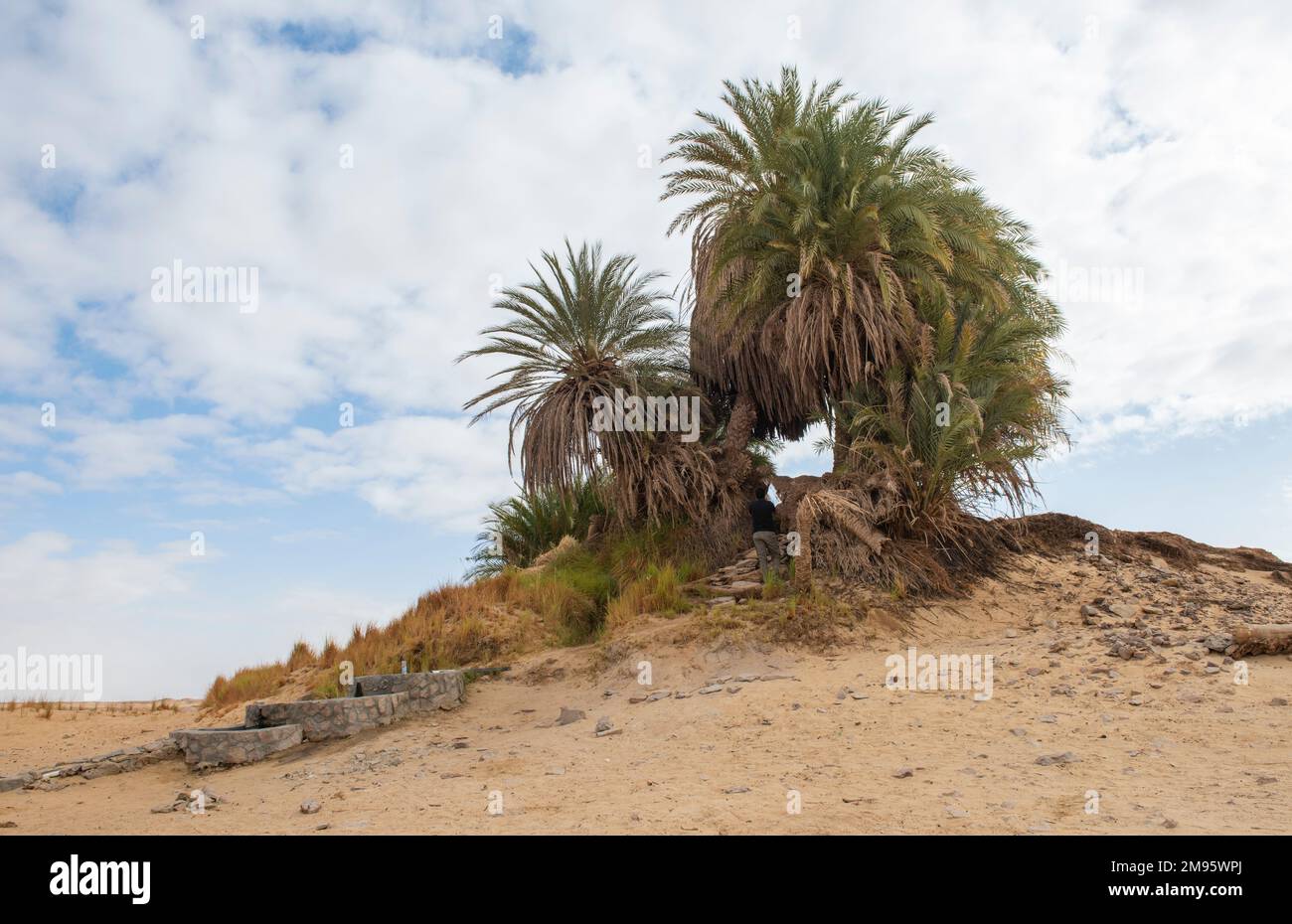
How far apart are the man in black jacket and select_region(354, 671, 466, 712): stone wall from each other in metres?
5.68

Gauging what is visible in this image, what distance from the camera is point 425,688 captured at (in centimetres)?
1270

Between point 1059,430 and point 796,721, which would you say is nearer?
point 796,721

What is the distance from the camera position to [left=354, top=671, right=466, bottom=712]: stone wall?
12562 millimetres

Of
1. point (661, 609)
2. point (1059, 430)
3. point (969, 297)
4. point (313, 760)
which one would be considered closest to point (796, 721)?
point (661, 609)

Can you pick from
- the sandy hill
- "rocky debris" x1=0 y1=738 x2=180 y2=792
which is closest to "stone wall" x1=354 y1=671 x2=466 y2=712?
the sandy hill

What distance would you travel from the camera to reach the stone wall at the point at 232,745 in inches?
435

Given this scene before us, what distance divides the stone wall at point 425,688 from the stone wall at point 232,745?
1943mm

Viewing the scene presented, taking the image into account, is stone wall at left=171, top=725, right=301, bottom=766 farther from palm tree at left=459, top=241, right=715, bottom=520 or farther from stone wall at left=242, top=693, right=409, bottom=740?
palm tree at left=459, top=241, right=715, bottom=520

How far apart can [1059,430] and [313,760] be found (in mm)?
16105

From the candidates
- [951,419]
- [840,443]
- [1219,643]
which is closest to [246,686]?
[840,443]

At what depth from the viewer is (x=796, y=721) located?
991 centimetres

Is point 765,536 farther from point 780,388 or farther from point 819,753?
point 819,753

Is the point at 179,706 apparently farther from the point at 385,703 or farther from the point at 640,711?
the point at 640,711

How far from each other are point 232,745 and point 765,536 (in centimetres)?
905
